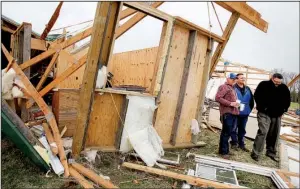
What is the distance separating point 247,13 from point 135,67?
5.42 metres

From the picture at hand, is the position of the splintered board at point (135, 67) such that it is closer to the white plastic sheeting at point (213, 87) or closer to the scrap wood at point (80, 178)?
the scrap wood at point (80, 178)

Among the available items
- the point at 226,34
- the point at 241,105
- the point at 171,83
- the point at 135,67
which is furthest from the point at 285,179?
the point at 135,67

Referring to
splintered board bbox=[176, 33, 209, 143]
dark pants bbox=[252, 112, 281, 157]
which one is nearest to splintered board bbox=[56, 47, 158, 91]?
splintered board bbox=[176, 33, 209, 143]

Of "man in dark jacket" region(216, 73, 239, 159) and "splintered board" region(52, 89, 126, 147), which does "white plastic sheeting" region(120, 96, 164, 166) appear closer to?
"splintered board" region(52, 89, 126, 147)

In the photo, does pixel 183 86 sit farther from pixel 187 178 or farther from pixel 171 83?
pixel 187 178

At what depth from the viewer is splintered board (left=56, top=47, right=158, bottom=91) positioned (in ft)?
29.3

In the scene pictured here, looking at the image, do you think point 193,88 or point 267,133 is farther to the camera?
point 193,88

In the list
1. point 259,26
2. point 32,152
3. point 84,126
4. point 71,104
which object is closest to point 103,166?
point 84,126

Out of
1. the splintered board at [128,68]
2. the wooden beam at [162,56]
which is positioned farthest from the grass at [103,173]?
the splintered board at [128,68]

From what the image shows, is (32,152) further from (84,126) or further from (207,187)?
(207,187)

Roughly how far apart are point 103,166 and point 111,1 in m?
2.87

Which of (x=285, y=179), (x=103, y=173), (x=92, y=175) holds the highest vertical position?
(x=285, y=179)

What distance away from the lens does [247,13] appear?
5.72 metres

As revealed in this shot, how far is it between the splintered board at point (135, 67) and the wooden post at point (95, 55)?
179 inches
